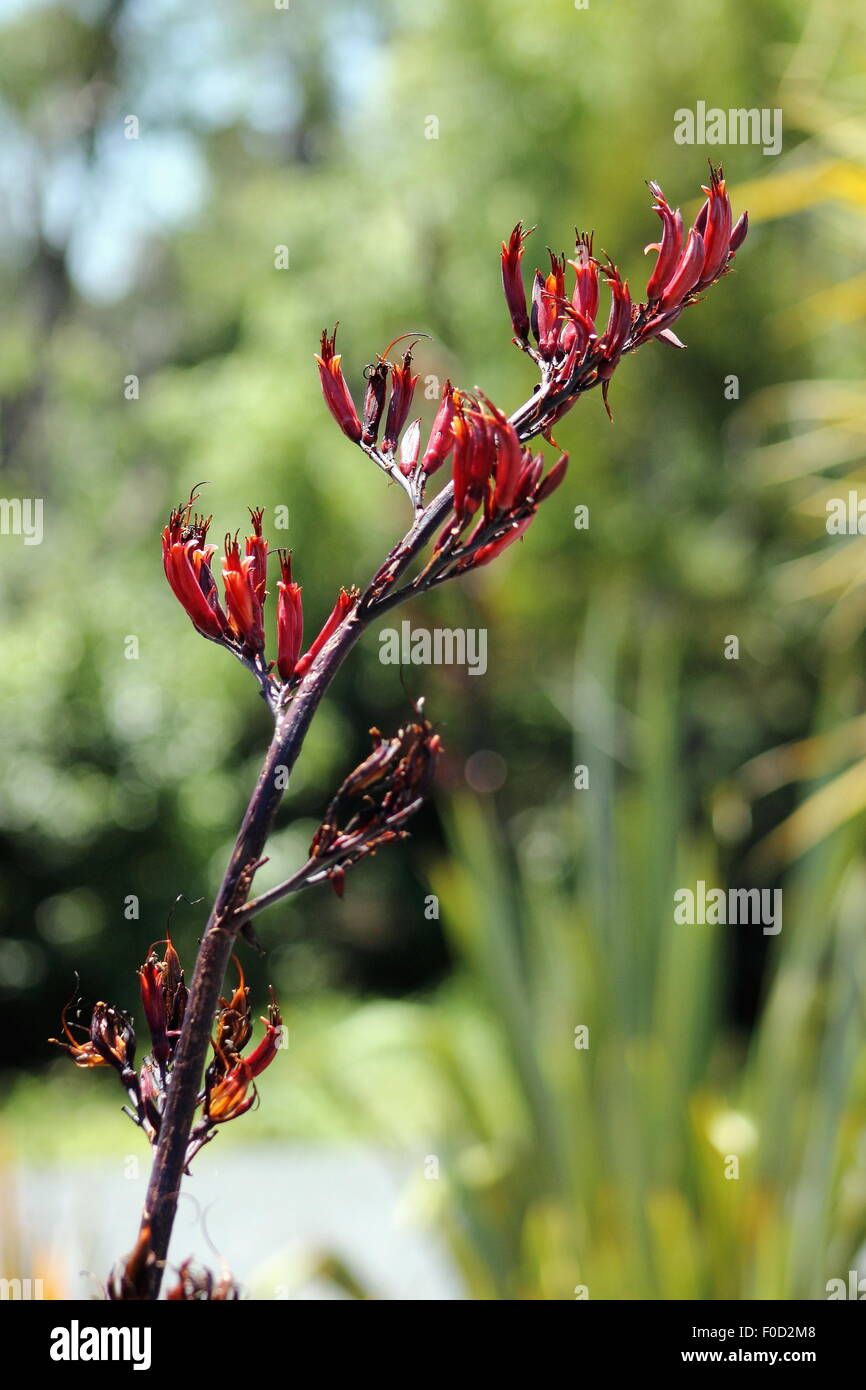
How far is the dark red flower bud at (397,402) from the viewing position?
0.34 metres

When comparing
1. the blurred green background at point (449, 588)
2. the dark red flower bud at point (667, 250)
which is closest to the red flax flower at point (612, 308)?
the dark red flower bud at point (667, 250)

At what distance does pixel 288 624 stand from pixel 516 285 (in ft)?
0.35

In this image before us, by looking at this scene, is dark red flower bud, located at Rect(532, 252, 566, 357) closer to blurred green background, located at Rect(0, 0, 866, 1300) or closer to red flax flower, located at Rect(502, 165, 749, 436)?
red flax flower, located at Rect(502, 165, 749, 436)

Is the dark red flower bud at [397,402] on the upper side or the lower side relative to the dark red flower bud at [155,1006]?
upper

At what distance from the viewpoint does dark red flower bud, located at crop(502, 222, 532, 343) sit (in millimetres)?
336

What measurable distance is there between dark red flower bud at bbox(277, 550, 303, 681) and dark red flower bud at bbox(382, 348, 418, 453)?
0.04m

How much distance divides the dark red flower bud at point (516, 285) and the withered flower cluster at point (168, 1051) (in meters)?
0.18

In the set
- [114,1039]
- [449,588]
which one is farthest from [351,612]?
Result: [449,588]

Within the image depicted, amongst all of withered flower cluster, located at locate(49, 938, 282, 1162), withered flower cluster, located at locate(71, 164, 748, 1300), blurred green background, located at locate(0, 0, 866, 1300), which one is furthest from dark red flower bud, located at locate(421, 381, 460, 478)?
blurred green background, located at locate(0, 0, 866, 1300)

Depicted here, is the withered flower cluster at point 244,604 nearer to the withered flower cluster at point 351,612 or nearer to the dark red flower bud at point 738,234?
the withered flower cluster at point 351,612

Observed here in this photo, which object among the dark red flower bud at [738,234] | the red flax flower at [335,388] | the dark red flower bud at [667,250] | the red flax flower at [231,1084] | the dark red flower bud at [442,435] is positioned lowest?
the red flax flower at [231,1084]

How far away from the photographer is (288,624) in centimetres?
33

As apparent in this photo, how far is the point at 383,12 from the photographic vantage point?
8711mm

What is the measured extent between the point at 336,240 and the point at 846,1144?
248 inches
